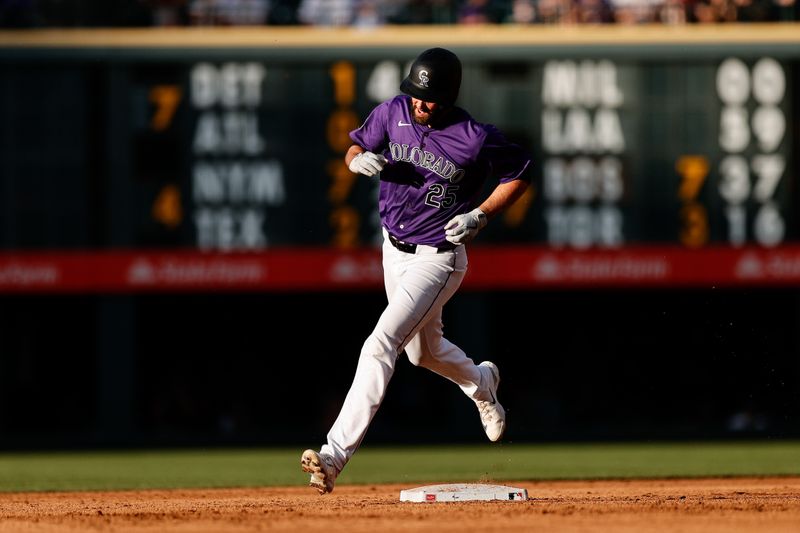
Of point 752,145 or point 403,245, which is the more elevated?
point 403,245

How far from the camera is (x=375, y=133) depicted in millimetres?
8039

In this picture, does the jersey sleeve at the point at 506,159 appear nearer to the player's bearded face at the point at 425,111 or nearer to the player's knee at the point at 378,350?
the player's bearded face at the point at 425,111

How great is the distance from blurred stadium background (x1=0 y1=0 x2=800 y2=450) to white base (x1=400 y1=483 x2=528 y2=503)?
409 inches

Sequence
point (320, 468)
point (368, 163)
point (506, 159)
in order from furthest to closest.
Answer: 1. point (506, 159)
2. point (368, 163)
3. point (320, 468)

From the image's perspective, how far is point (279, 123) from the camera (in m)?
18.5

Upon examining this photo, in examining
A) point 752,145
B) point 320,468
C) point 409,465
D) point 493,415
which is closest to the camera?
point 320,468

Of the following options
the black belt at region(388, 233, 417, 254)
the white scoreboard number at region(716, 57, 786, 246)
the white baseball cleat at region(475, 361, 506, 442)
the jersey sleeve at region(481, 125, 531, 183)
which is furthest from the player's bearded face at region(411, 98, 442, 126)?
the white scoreboard number at region(716, 57, 786, 246)

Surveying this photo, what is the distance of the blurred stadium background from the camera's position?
60.6 feet

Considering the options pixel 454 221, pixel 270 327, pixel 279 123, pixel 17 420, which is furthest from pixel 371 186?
pixel 454 221

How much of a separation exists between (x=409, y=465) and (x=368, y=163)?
737cm

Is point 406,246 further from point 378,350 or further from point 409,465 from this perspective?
point 409,465

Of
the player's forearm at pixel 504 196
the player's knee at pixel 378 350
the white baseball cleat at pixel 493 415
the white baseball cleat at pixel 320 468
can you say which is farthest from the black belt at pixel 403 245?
the white baseball cleat at pixel 320 468

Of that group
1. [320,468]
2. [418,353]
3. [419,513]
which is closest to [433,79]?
[418,353]

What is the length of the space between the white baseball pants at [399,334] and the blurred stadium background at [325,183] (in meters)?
10.2
